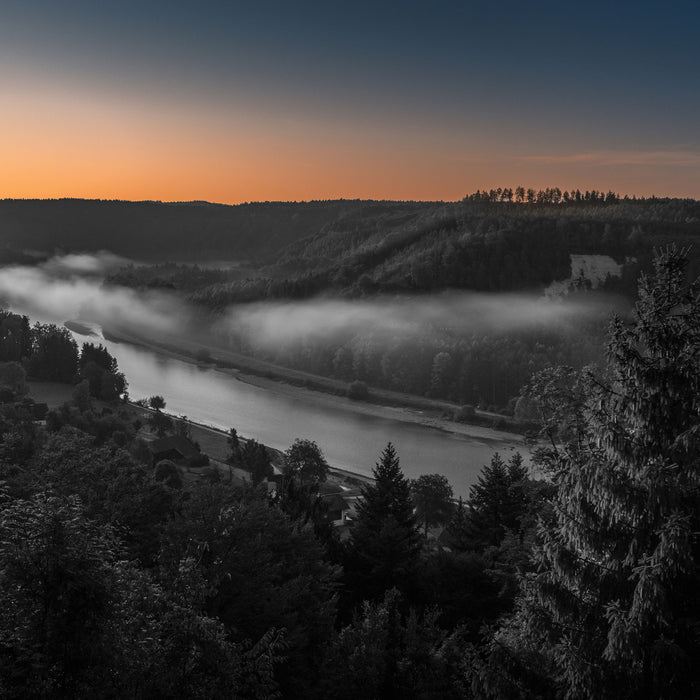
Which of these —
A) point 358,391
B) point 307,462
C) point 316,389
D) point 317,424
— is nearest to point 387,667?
point 307,462

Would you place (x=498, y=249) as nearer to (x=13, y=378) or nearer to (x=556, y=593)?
(x=13, y=378)

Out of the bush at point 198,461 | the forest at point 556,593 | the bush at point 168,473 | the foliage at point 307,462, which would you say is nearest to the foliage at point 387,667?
the forest at point 556,593

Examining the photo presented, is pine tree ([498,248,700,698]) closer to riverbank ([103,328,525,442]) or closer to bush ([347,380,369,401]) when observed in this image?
riverbank ([103,328,525,442])

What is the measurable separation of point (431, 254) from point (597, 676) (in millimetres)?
104445

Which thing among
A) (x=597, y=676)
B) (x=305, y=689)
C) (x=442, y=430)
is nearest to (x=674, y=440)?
(x=597, y=676)

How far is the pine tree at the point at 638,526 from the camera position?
6832 mm

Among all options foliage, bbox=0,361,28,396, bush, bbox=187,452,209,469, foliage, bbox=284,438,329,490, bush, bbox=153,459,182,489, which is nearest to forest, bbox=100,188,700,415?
foliage, bbox=284,438,329,490

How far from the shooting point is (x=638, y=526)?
720 cm

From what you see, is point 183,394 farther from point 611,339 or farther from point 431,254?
point 611,339

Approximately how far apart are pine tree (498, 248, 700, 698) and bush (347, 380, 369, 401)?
206 ft

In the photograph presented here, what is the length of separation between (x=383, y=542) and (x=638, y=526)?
11.8 meters

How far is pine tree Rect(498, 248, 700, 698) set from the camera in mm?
6832

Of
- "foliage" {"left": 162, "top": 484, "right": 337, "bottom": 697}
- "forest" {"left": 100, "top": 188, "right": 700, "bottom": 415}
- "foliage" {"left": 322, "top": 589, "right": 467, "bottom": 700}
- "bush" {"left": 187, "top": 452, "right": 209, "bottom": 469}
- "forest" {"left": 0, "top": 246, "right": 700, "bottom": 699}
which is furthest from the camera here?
"forest" {"left": 100, "top": 188, "right": 700, "bottom": 415}

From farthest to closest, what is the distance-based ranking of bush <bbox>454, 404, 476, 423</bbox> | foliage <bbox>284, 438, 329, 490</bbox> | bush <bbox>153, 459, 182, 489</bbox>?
bush <bbox>454, 404, 476, 423</bbox> → foliage <bbox>284, 438, 329, 490</bbox> → bush <bbox>153, 459, 182, 489</bbox>
